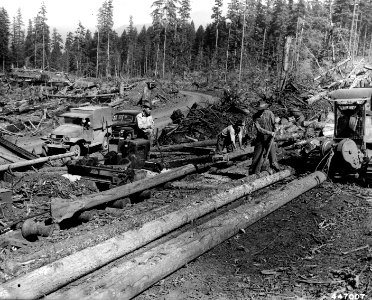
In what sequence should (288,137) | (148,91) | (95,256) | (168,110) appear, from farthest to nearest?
(148,91), (168,110), (288,137), (95,256)

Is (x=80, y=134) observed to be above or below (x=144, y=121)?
below

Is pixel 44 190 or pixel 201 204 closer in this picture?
pixel 201 204

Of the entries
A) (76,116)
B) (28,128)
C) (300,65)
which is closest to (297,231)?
(76,116)

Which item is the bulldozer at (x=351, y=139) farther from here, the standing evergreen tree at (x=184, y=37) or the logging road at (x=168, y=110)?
the standing evergreen tree at (x=184, y=37)

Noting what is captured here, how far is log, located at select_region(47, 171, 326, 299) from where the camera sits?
510 cm

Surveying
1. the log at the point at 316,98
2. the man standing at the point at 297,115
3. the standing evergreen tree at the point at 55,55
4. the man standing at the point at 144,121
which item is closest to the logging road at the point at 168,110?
the man standing at the point at 297,115

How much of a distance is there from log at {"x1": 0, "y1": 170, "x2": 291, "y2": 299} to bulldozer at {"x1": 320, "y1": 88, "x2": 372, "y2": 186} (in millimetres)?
4278

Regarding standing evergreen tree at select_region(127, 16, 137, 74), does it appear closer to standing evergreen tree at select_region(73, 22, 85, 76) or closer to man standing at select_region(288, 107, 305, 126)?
standing evergreen tree at select_region(73, 22, 85, 76)

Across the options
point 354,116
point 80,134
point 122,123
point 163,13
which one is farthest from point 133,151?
point 163,13

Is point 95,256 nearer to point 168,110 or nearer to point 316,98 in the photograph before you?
point 316,98

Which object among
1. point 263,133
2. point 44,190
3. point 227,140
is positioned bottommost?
point 44,190

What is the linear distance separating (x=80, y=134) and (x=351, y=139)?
11.2 m

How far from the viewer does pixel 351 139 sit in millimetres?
12109

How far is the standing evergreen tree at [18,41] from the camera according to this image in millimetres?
86812
